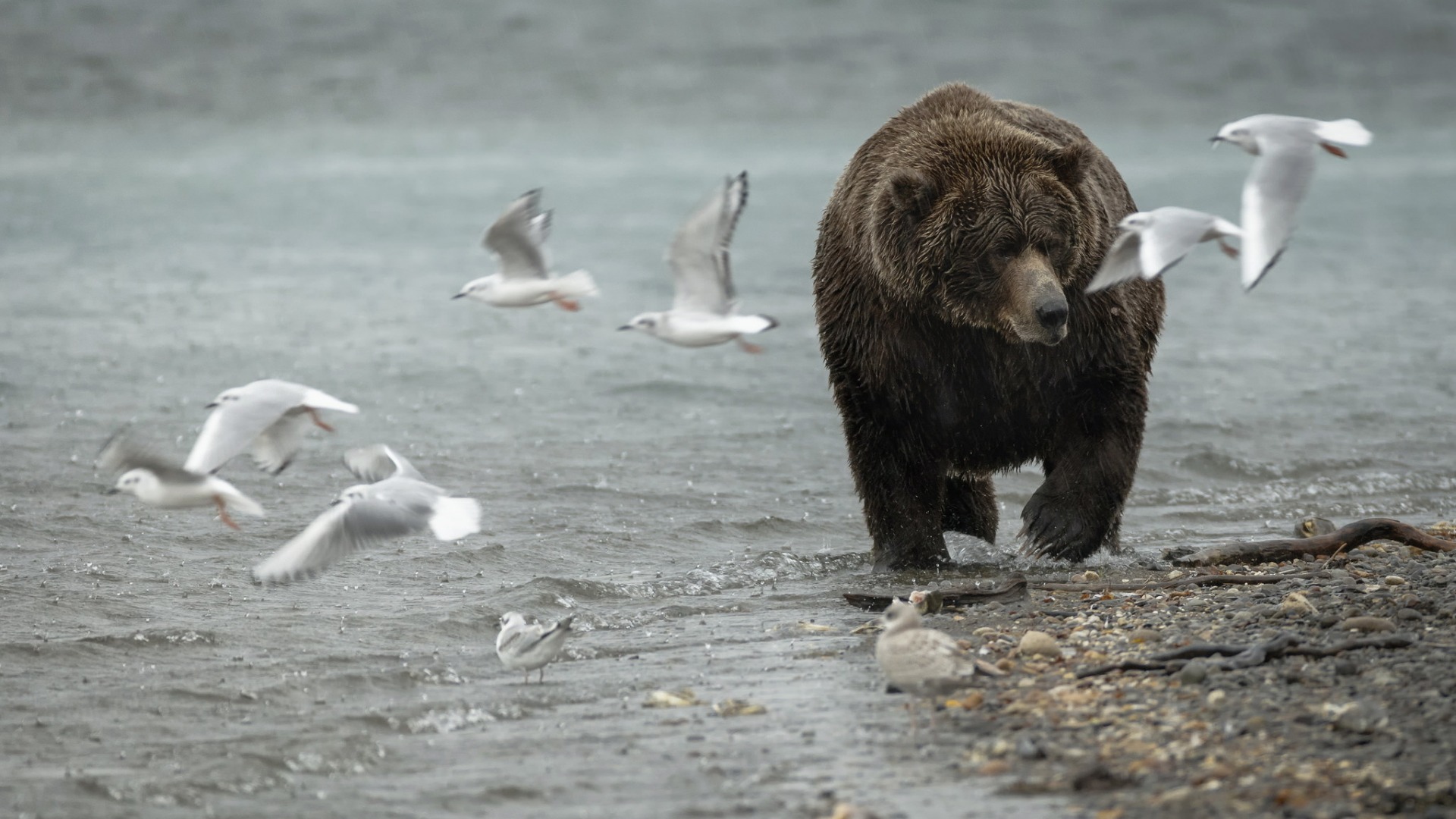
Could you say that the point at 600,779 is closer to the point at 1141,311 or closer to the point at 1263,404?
the point at 1141,311

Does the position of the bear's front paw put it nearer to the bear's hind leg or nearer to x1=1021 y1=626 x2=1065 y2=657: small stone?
the bear's hind leg

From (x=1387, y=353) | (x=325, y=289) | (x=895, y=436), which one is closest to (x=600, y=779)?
(x=895, y=436)

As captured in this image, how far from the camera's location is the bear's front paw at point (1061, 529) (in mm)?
7738

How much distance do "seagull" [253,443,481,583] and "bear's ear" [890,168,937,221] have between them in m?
2.40

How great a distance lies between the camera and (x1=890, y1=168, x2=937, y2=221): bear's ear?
7.20m

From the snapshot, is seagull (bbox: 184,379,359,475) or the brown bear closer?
seagull (bbox: 184,379,359,475)

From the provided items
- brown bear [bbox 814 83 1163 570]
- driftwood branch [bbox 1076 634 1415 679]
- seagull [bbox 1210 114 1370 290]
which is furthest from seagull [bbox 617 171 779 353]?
driftwood branch [bbox 1076 634 1415 679]

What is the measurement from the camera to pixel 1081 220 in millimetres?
7270

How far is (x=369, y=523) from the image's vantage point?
5.75 m

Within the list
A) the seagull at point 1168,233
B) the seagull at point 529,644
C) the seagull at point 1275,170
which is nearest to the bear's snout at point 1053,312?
the seagull at point 1168,233

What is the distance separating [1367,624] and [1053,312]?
1.76m

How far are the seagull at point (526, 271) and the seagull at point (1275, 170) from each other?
259 centimetres

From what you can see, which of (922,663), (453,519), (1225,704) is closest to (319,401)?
(453,519)

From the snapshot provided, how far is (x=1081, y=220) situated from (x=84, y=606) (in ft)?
15.1
